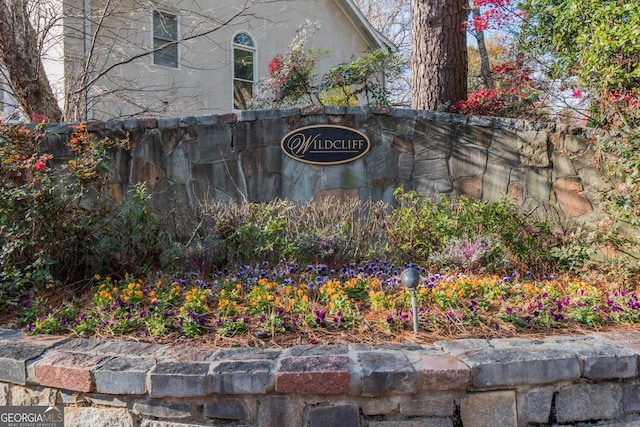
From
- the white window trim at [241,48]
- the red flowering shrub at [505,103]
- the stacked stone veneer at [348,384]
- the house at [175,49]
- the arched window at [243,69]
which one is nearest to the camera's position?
the stacked stone veneer at [348,384]

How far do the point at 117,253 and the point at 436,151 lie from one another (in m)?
3.38

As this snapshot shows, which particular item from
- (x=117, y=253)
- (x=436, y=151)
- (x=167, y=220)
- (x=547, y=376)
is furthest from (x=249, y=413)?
(x=436, y=151)

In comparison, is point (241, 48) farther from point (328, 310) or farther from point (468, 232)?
point (328, 310)

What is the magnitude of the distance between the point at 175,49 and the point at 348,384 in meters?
8.82

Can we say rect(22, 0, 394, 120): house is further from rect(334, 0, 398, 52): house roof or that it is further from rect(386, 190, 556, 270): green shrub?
rect(386, 190, 556, 270): green shrub

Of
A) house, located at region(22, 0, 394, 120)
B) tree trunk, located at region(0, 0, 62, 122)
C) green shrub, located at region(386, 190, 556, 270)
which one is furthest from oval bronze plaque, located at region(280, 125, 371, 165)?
tree trunk, located at region(0, 0, 62, 122)

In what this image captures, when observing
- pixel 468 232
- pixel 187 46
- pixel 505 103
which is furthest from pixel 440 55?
pixel 187 46

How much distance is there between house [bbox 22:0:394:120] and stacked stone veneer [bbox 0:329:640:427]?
5395 mm

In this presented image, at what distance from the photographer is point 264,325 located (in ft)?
9.66

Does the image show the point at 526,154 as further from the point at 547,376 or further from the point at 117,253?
the point at 117,253

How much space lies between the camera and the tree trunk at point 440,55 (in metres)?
6.43

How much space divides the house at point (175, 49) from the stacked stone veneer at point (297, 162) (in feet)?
7.00
